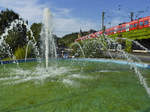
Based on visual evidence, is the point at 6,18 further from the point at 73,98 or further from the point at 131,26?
the point at 73,98

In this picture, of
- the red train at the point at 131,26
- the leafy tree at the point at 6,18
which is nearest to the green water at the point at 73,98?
the red train at the point at 131,26

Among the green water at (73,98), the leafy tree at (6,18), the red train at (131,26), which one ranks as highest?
the leafy tree at (6,18)

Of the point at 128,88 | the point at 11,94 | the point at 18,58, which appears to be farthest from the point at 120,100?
the point at 18,58

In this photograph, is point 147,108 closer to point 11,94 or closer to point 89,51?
point 11,94

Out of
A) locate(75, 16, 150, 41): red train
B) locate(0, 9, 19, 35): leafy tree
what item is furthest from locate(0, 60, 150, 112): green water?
locate(0, 9, 19, 35): leafy tree

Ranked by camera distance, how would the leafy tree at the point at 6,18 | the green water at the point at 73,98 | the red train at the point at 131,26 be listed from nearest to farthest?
1. the green water at the point at 73,98
2. the red train at the point at 131,26
3. the leafy tree at the point at 6,18

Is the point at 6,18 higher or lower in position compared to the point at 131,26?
higher

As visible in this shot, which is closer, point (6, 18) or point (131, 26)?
point (131, 26)

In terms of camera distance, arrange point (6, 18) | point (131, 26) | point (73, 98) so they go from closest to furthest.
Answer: point (73, 98), point (131, 26), point (6, 18)

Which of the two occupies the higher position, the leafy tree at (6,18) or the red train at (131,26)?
the leafy tree at (6,18)

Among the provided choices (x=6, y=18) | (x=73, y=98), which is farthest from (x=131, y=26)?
(x=6, y=18)

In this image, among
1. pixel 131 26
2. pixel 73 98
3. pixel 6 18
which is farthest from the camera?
pixel 6 18

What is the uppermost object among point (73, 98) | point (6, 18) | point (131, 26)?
point (6, 18)

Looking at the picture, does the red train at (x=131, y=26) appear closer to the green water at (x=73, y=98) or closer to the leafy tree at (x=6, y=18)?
the green water at (x=73, y=98)
